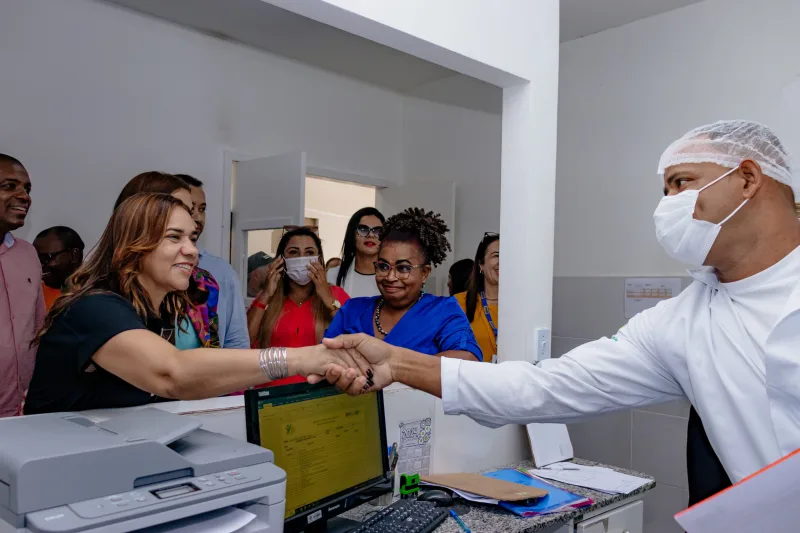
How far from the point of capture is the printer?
89 centimetres

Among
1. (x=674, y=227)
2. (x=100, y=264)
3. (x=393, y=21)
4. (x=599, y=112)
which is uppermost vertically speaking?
(x=599, y=112)

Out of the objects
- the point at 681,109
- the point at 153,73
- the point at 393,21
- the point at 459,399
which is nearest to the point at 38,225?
the point at 153,73

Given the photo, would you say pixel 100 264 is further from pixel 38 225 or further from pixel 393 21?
pixel 38 225

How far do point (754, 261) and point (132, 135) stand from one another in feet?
11.2

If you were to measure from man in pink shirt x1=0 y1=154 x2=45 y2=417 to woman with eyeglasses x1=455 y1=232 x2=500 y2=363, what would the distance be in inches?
79.0

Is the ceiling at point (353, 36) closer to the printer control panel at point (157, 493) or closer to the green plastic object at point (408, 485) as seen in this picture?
the green plastic object at point (408, 485)

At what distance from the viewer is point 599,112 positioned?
3756 millimetres

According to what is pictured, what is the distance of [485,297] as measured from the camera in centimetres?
332

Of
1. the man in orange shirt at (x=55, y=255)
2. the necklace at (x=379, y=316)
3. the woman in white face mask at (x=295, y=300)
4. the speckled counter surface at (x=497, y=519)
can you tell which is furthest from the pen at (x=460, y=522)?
the man in orange shirt at (x=55, y=255)

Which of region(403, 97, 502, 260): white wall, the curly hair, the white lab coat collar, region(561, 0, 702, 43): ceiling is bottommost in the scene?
the white lab coat collar

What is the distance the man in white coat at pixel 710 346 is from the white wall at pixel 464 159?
2967mm

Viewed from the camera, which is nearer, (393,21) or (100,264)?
(100,264)

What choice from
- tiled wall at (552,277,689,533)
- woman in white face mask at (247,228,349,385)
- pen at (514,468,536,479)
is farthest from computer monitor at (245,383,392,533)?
tiled wall at (552,277,689,533)

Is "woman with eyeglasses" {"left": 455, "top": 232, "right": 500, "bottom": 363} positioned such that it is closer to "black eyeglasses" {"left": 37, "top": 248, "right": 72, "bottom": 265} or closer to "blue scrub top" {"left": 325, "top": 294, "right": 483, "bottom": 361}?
"blue scrub top" {"left": 325, "top": 294, "right": 483, "bottom": 361}
